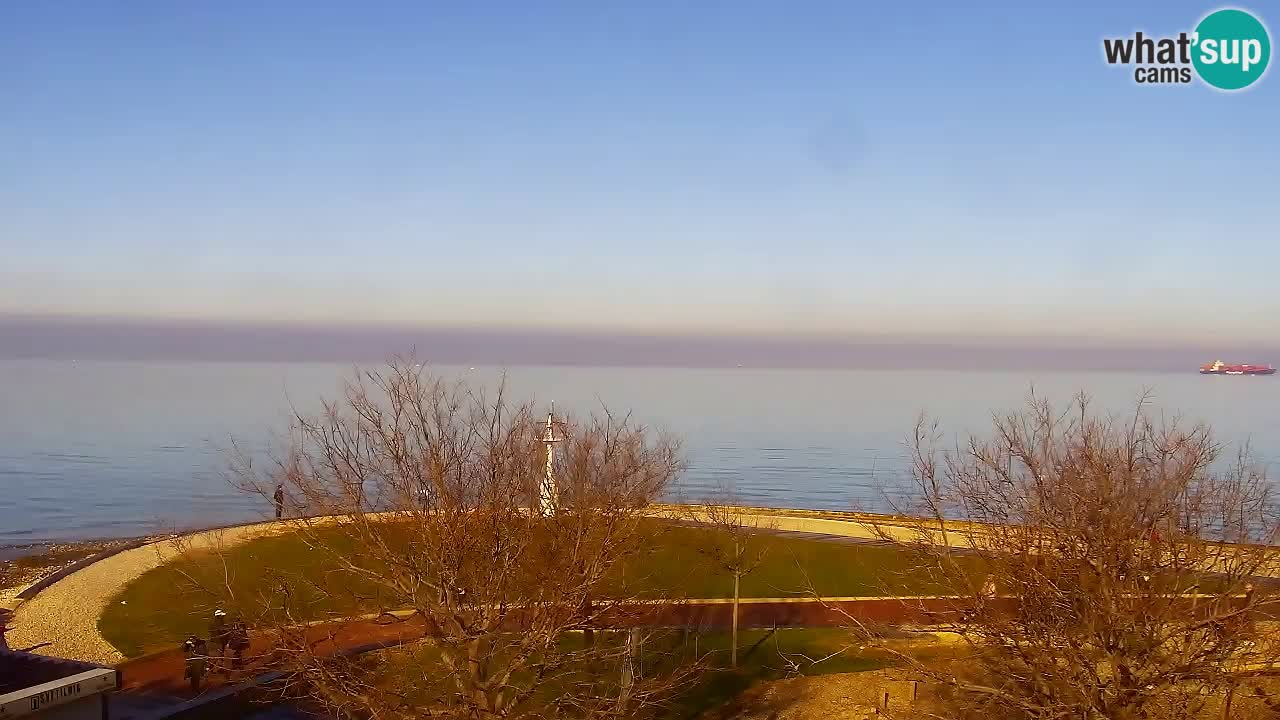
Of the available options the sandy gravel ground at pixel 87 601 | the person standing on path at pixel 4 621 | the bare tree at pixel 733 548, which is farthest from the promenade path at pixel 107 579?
the bare tree at pixel 733 548

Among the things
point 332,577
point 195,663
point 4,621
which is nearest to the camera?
point 195,663

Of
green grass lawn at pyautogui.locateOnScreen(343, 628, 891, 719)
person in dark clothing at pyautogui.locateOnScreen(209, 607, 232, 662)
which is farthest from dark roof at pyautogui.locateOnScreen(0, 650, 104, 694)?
green grass lawn at pyautogui.locateOnScreen(343, 628, 891, 719)

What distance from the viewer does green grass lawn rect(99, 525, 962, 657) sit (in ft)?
67.3

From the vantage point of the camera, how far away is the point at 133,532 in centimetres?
4428

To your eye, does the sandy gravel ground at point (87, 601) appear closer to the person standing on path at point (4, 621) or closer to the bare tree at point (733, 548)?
the person standing on path at point (4, 621)

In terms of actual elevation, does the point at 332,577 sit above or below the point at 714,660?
above

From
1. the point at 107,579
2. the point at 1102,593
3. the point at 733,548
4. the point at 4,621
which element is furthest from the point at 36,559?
the point at 1102,593

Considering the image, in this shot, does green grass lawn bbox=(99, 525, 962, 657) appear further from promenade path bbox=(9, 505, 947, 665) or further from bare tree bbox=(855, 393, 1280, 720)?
bare tree bbox=(855, 393, 1280, 720)

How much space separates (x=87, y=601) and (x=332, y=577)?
602 cm

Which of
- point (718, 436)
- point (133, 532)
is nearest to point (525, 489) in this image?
point (133, 532)

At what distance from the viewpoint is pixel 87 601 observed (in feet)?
75.2

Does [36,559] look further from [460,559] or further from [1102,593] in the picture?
[1102,593]

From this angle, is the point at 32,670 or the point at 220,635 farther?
the point at 220,635

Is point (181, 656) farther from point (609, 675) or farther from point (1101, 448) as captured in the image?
point (1101, 448)
